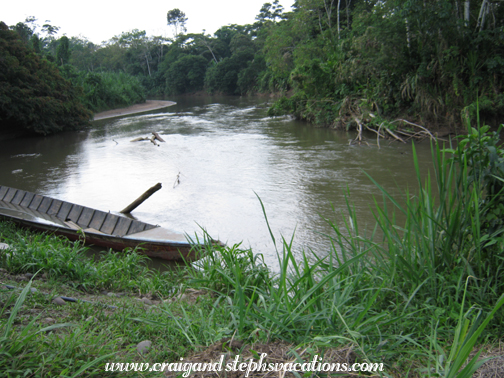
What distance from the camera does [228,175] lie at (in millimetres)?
Answer: 10062

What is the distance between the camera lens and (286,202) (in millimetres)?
7594

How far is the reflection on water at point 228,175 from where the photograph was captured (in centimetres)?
666

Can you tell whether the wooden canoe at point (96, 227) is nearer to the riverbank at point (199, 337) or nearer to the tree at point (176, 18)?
the riverbank at point (199, 337)

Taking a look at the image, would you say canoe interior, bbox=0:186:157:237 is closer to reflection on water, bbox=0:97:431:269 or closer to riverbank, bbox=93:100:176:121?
reflection on water, bbox=0:97:431:269

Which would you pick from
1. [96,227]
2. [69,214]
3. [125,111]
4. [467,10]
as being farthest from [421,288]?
[125,111]

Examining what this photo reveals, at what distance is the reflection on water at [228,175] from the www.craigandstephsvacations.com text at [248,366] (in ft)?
5.61

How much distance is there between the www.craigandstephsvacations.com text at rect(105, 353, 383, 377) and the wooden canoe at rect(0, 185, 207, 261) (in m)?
2.14

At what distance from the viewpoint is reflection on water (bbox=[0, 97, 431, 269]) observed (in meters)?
6.66

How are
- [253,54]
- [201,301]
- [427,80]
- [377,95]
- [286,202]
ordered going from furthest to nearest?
[253,54] < [377,95] < [427,80] < [286,202] < [201,301]

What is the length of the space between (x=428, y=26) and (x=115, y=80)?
2915 centimetres

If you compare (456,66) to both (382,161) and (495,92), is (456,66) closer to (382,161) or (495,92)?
(495,92)

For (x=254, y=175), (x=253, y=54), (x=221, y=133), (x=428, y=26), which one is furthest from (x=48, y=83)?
(x=253, y=54)

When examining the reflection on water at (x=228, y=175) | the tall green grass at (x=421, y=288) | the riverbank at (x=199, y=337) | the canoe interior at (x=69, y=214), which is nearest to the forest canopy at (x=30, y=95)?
the reflection on water at (x=228, y=175)

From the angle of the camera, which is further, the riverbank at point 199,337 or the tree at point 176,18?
the tree at point 176,18
